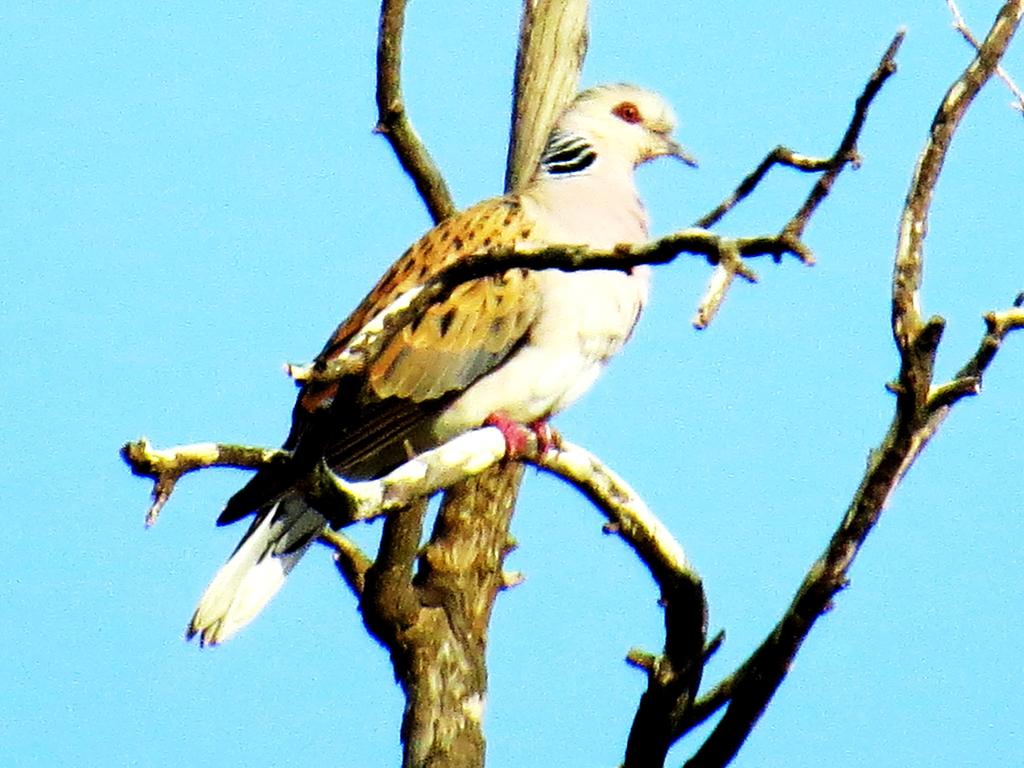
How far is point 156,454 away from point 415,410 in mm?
1164

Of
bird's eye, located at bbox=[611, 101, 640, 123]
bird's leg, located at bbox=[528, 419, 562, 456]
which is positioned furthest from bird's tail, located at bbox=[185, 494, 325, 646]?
bird's eye, located at bbox=[611, 101, 640, 123]

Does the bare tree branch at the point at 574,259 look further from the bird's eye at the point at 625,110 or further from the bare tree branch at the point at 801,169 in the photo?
the bird's eye at the point at 625,110

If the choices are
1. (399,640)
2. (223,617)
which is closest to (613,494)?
(399,640)

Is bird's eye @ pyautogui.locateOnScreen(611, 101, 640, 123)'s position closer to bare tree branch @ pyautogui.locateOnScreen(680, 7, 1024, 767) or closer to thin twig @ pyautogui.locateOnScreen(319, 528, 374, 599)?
thin twig @ pyautogui.locateOnScreen(319, 528, 374, 599)

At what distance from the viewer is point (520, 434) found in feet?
14.1

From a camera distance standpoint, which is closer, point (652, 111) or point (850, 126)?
point (850, 126)

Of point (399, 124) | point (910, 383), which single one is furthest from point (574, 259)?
point (399, 124)

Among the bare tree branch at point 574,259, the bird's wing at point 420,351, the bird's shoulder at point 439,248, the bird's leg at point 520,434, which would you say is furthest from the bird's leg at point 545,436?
the bare tree branch at point 574,259

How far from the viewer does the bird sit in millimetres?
4410

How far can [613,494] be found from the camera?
3996mm

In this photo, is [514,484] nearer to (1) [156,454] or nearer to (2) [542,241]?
(2) [542,241]

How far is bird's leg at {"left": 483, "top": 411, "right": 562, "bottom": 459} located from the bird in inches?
0.9

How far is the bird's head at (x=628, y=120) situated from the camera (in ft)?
17.2

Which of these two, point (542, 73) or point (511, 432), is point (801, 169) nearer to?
point (511, 432)
